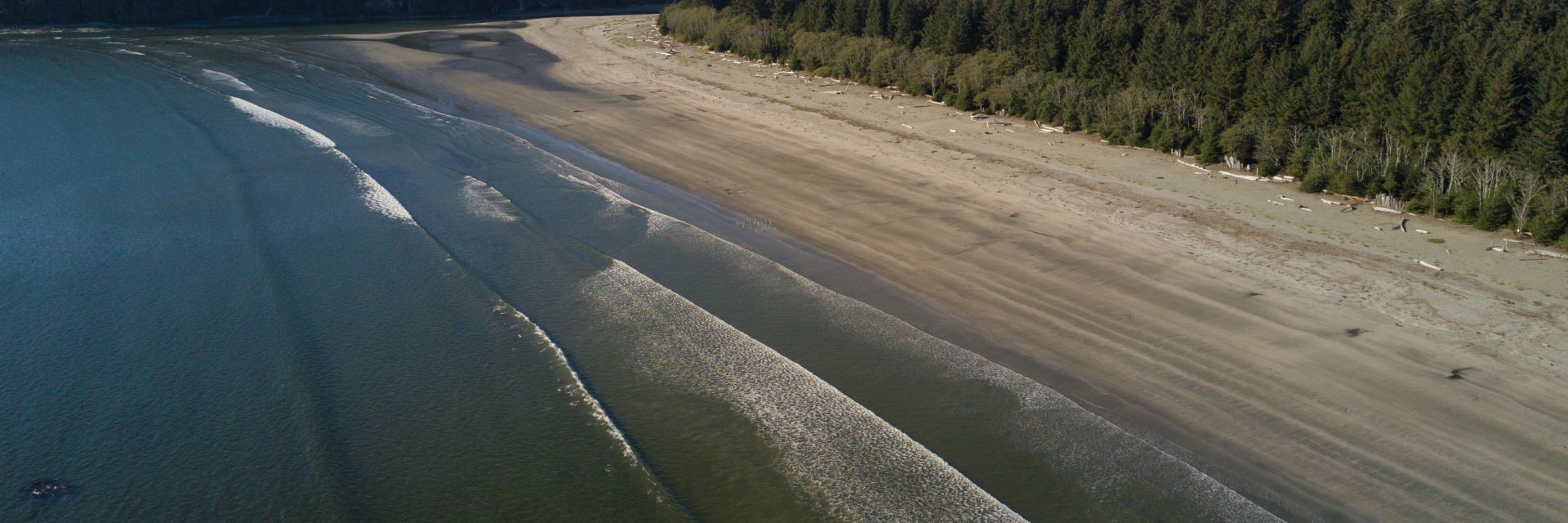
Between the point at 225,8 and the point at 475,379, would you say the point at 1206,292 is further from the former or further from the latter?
the point at 225,8

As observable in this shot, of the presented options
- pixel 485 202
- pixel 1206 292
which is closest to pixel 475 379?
pixel 485 202

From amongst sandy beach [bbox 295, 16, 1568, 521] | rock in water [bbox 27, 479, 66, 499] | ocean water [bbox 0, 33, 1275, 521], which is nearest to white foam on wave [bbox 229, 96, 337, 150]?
ocean water [bbox 0, 33, 1275, 521]

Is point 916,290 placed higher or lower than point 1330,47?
lower

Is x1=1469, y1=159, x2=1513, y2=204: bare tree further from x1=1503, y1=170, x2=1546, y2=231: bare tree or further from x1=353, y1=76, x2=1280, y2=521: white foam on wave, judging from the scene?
x1=353, y1=76, x2=1280, y2=521: white foam on wave

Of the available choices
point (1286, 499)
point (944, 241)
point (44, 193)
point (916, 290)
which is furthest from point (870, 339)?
point (44, 193)

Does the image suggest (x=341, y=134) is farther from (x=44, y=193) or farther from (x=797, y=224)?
(x=797, y=224)

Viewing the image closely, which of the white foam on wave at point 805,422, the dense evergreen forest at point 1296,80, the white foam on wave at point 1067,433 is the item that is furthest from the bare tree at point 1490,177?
the white foam on wave at point 805,422

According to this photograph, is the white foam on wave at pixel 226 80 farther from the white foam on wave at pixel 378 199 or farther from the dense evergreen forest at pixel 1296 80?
the dense evergreen forest at pixel 1296 80
